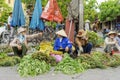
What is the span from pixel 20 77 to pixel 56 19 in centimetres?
703

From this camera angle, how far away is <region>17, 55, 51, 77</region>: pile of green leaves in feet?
34.2

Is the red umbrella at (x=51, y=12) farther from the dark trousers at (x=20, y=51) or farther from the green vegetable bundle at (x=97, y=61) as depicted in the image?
the green vegetable bundle at (x=97, y=61)

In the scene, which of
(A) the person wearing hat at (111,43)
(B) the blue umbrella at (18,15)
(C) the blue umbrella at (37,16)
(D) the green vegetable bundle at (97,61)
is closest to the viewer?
(D) the green vegetable bundle at (97,61)

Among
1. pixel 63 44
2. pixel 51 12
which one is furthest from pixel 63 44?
pixel 51 12

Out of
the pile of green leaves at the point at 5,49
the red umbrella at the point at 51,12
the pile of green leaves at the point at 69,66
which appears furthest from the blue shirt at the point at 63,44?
the red umbrella at the point at 51,12

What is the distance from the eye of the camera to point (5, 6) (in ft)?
137

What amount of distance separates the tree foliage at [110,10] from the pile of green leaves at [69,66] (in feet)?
170

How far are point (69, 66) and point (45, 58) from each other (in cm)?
83

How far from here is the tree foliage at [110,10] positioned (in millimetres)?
64062

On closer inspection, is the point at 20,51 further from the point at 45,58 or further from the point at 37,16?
the point at 37,16

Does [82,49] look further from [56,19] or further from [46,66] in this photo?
[56,19]

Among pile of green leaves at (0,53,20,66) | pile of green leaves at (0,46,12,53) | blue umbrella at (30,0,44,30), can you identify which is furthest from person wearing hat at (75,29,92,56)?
blue umbrella at (30,0,44,30)

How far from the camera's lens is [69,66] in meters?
11.0

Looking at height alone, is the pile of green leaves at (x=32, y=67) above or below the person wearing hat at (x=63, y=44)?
below
